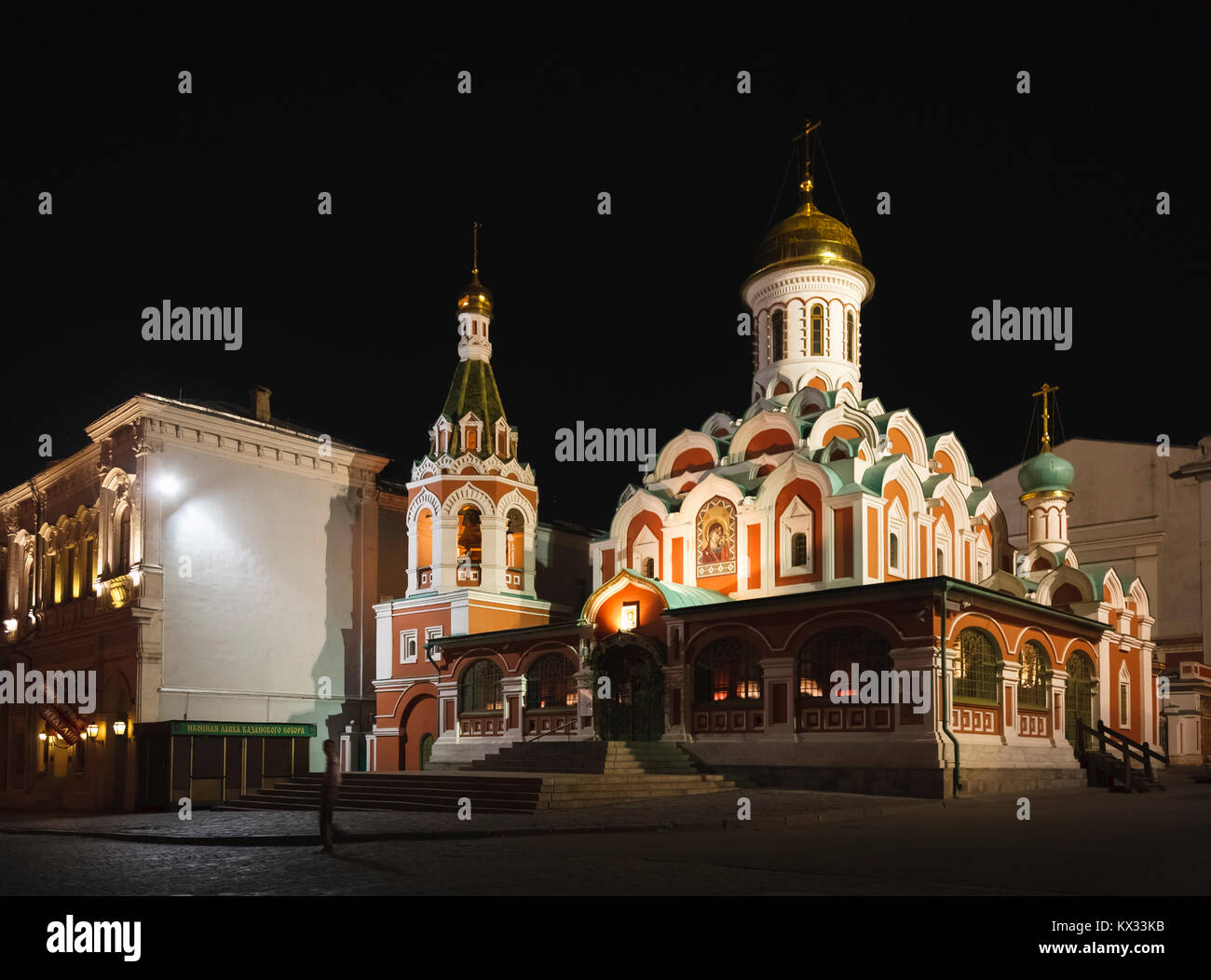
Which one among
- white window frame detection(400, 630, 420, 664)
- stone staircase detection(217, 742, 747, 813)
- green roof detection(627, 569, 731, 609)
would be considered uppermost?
green roof detection(627, 569, 731, 609)

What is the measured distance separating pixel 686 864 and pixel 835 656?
12025 millimetres

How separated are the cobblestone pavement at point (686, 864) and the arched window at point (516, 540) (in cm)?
1699

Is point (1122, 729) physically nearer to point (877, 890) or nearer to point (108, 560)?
point (877, 890)

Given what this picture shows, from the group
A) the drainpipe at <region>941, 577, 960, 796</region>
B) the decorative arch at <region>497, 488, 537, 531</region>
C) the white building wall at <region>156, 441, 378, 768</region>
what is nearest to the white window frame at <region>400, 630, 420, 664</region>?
the white building wall at <region>156, 441, 378, 768</region>

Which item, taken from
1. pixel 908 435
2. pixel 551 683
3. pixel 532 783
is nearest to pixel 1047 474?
pixel 908 435

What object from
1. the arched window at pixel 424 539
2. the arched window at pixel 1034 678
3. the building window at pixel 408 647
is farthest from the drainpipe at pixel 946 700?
the arched window at pixel 424 539

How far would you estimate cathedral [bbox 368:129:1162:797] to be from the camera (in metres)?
22.3

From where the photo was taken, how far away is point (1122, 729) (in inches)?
1194

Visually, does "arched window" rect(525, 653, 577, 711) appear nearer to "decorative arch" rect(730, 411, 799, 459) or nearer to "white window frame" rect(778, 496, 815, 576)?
"white window frame" rect(778, 496, 815, 576)

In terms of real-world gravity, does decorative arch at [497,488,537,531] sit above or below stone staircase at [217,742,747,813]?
above

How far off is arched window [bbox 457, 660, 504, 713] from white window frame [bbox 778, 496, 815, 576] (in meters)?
7.31

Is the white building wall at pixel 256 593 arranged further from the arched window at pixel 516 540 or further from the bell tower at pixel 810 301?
the bell tower at pixel 810 301

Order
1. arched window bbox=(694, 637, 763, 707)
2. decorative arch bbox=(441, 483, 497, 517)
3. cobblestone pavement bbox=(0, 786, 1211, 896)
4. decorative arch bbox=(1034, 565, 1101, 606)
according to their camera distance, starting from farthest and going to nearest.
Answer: decorative arch bbox=(441, 483, 497, 517)
decorative arch bbox=(1034, 565, 1101, 606)
arched window bbox=(694, 637, 763, 707)
cobblestone pavement bbox=(0, 786, 1211, 896)

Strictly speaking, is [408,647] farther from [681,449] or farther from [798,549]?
[798,549]
